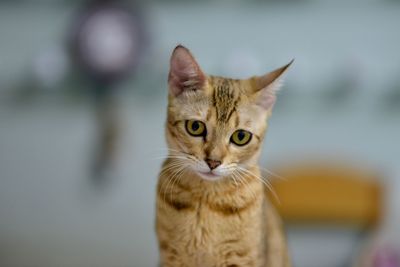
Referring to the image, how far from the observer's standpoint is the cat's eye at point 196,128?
843mm

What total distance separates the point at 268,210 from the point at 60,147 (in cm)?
78

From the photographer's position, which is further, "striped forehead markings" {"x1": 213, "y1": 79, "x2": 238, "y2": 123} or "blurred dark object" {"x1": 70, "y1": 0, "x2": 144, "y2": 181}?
"blurred dark object" {"x1": 70, "y1": 0, "x2": 144, "y2": 181}

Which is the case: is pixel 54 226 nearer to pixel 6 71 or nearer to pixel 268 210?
pixel 6 71

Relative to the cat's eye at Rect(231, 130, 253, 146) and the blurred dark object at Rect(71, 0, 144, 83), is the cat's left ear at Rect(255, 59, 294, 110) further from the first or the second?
the blurred dark object at Rect(71, 0, 144, 83)

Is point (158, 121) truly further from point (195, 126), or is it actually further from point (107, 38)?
point (195, 126)

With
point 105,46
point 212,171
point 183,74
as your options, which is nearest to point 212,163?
point 212,171

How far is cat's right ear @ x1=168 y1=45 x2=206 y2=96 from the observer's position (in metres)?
0.81

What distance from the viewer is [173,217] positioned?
0.87 meters

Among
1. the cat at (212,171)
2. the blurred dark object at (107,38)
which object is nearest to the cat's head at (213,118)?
the cat at (212,171)

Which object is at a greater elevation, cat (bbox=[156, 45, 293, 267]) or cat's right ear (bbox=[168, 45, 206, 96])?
cat's right ear (bbox=[168, 45, 206, 96])

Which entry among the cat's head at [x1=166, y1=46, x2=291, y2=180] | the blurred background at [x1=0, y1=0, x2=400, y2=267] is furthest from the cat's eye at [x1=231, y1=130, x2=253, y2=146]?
the blurred background at [x1=0, y1=0, x2=400, y2=267]

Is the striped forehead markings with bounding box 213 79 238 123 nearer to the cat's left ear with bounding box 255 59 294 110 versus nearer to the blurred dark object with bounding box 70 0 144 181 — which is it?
the cat's left ear with bounding box 255 59 294 110

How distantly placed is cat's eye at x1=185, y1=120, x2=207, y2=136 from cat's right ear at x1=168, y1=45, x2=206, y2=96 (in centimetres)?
6

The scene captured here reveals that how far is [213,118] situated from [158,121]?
2.50 feet
